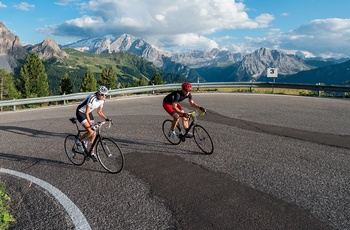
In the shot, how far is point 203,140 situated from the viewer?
310 inches

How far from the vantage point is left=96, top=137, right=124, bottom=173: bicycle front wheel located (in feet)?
21.3

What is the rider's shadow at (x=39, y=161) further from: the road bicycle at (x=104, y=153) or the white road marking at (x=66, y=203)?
the white road marking at (x=66, y=203)

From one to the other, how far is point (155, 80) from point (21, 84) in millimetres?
31164

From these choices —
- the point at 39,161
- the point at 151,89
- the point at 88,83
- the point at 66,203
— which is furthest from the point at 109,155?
the point at 88,83

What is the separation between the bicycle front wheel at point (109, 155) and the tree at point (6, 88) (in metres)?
62.5

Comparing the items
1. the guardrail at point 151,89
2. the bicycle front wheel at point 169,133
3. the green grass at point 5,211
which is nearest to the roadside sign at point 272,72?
the guardrail at point 151,89

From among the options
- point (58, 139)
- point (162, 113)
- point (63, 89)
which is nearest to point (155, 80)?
point (63, 89)

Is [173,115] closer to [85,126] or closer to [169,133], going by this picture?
[169,133]

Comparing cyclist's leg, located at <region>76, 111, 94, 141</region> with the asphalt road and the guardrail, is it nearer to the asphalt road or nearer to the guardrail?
the asphalt road

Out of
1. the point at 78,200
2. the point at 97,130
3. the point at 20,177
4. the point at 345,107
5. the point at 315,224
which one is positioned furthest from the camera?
the point at 345,107

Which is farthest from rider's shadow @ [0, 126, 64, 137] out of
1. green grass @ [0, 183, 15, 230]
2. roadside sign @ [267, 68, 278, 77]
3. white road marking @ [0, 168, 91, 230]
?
roadside sign @ [267, 68, 278, 77]

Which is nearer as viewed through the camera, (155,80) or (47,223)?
(47,223)

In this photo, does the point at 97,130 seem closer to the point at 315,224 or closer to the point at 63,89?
the point at 315,224

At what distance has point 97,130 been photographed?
22.2 ft
